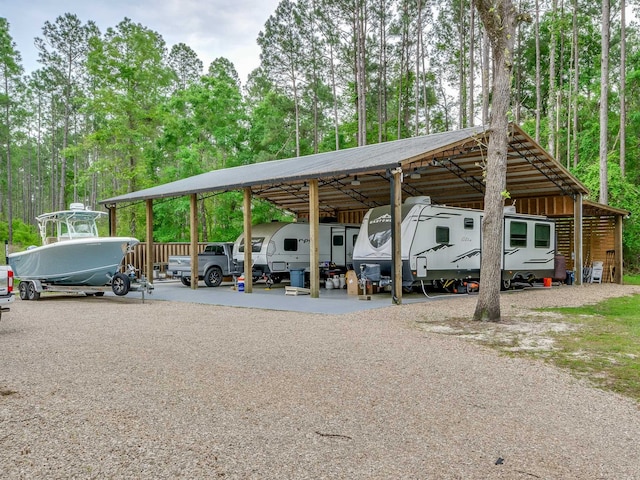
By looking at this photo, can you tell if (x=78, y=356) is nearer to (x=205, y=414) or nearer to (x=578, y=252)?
(x=205, y=414)

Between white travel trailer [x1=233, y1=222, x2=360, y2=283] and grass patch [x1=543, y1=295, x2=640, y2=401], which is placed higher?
white travel trailer [x1=233, y1=222, x2=360, y2=283]

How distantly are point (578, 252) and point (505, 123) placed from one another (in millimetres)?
11407

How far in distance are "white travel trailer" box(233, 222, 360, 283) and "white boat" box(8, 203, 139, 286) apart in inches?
186

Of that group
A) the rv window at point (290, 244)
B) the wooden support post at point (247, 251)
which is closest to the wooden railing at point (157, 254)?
the rv window at point (290, 244)

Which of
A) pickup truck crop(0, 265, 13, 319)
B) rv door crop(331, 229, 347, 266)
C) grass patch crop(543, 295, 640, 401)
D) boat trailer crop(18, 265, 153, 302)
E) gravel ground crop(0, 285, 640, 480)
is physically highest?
rv door crop(331, 229, 347, 266)

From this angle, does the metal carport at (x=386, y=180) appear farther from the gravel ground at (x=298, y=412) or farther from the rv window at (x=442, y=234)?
the gravel ground at (x=298, y=412)

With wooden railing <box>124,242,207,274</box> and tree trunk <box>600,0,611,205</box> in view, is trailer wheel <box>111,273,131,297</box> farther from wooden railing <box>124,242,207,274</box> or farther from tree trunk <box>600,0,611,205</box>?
tree trunk <box>600,0,611,205</box>

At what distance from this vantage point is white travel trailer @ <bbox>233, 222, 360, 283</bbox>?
17.8 m

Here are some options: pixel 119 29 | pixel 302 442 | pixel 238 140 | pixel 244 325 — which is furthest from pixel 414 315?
pixel 119 29

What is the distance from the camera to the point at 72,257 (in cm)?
1373

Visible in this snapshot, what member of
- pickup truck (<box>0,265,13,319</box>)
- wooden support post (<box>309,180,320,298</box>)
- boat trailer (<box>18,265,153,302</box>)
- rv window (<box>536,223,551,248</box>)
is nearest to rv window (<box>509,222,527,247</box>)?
rv window (<box>536,223,551,248</box>)

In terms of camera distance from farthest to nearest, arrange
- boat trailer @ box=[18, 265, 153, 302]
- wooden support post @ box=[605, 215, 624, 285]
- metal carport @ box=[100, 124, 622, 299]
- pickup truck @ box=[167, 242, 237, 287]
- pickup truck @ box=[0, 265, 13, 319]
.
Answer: wooden support post @ box=[605, 215, 624, 285], pickup truck @ box=[167, 242, 237, 287], boat trailer @ box=[18, 265, 153, 302], metal carport @ box=[100, 124, 622, 299], pickup truck @ box=[0, 265, 13, 319]

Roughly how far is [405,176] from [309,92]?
24577mm

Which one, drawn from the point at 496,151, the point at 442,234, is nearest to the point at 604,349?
the point at 496,151
